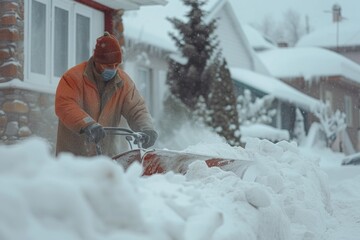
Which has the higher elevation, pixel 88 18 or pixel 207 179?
pixel 88 18

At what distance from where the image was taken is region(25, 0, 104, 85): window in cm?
920

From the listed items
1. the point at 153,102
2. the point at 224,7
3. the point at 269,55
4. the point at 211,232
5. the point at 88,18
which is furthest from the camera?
the point at 269,55

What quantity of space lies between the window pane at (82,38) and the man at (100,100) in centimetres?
382

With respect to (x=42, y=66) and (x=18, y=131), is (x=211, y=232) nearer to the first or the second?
(x=18, y=131)

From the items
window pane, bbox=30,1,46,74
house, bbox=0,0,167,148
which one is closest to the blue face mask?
house, bbox=0,0,167,148

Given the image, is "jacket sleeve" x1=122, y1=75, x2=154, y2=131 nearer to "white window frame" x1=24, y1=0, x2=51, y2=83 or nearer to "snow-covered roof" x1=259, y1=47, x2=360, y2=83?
"white window frame" x1=24, y1=0, x2=51, y2=83

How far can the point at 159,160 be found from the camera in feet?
18.7

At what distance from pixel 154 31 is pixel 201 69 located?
66.7 inches

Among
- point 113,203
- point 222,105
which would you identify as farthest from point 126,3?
point 222,105

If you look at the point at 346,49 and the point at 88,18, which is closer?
the point at 88,18

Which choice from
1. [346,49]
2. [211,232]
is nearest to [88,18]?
[211,232]

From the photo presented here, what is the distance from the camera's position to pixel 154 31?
20172mm

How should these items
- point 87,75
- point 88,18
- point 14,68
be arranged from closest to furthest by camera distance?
1. point 87,75
2. point 14,68
3. point 88,18

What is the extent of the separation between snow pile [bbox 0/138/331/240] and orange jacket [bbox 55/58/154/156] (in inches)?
61.4
